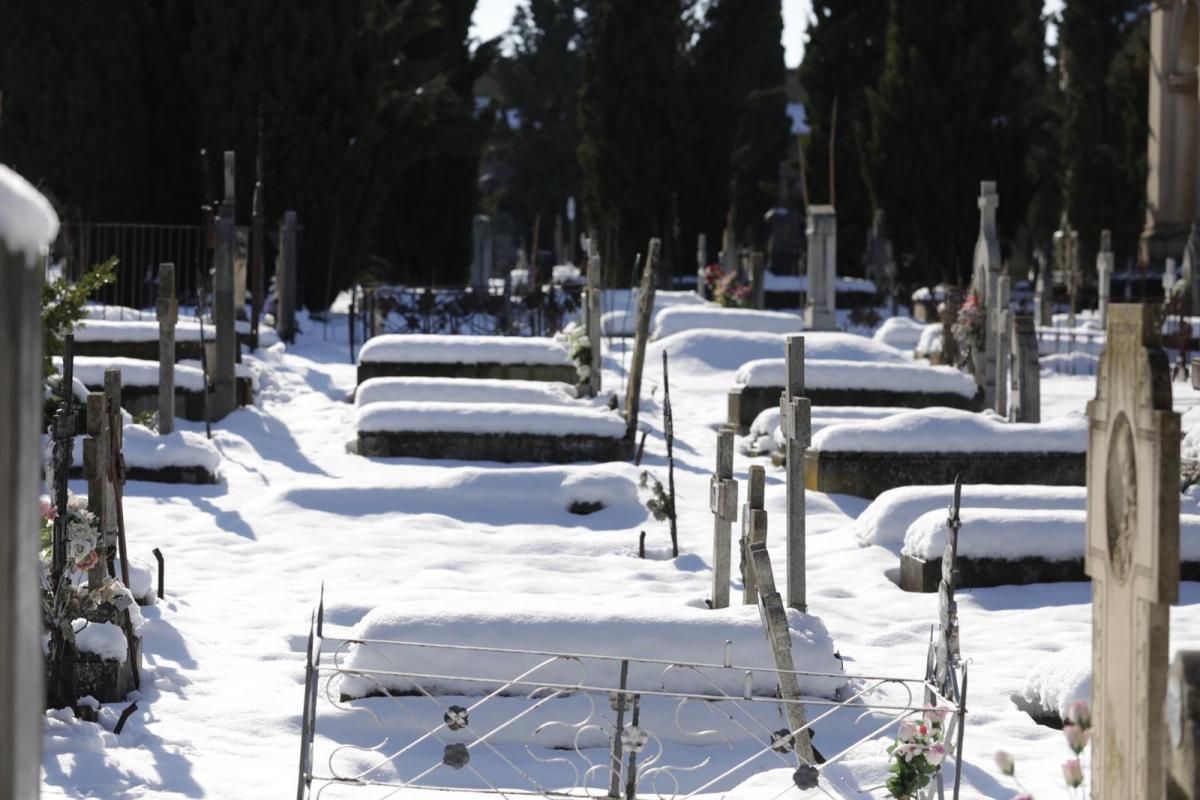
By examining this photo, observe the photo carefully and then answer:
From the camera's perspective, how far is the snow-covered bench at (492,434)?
1177 centimetres

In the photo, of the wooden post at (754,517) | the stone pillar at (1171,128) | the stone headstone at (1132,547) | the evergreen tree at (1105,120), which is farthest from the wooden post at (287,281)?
the evergreen tree at (1105,120)

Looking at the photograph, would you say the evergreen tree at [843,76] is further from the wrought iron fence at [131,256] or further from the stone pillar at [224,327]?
the stone pillar at [224,327]

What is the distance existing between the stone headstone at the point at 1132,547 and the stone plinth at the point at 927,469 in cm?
713

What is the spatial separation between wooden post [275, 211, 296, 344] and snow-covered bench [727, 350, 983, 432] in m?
6.28

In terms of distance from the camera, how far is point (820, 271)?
19719mm

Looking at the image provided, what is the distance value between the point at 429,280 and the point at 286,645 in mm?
21975

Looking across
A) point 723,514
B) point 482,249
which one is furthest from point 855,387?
point 482,249

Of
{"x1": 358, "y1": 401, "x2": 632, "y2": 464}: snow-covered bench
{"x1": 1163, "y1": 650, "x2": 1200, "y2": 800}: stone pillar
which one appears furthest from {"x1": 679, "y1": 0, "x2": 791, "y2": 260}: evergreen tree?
{"x1": 1163, "y1": 650, "x2": 1200, "y2": 800}: stone pillar

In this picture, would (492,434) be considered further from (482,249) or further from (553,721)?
(482,249)

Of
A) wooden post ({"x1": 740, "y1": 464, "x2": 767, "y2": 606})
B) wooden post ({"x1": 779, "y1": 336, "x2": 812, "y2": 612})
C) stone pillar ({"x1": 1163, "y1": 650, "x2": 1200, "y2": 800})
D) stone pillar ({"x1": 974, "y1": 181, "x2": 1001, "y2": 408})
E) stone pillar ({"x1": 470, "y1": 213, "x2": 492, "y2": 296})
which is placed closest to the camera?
stone pillar ({"x1": 1163, "y1": 650, "x2": 1200, "y2": 800})

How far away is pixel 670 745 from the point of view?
6.06 meters

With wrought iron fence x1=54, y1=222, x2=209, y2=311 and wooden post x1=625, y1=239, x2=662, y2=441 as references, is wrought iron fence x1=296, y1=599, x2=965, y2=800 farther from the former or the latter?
wrought iron fence x1=54, y1=222, x2=209, y2=311

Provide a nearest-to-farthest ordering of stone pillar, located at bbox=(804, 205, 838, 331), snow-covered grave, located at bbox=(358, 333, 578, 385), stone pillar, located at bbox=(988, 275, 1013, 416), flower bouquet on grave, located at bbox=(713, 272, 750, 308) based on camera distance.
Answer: stone pillar, located at bbox=(988, 275, 1013, 416) → snow-covered grave, located at bbox=(358, 333, 578, 385) → stone pillar, located at bbox=(804, 205, 838, 331) → flower bouquet on grave, located at bbox=(713, 272, 750, 308)

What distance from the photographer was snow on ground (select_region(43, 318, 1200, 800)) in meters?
5.63
